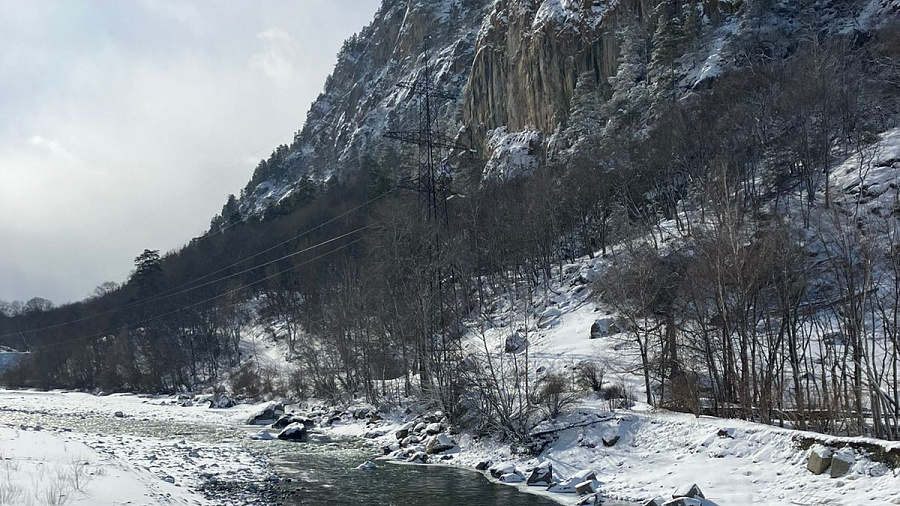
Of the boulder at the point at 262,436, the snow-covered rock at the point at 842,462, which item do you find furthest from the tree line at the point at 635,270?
the boulder at the point at 262,436

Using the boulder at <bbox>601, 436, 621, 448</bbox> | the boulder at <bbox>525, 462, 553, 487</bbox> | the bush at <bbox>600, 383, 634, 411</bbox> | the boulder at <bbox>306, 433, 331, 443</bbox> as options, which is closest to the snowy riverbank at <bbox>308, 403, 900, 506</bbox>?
the boulder at <bbox>601, 436, 621, 448</bbox>

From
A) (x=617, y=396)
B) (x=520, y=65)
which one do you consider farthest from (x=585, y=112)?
(x=617, y=396)

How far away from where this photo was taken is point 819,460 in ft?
52.5

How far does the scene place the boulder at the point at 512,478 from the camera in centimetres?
2144

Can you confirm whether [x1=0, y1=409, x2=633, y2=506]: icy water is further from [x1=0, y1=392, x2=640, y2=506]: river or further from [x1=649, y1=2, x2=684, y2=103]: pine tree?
[x1=649, y1=2, x2=684, y2=103]: pine tree

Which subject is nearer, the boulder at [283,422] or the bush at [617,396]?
the bush at [617,396]

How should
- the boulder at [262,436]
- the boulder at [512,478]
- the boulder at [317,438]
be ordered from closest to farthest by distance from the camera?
the boulder at [512,478] → the boulder at [317,438] → the boulder at [262,436]

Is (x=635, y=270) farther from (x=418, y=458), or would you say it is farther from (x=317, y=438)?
(x=317, y=438)

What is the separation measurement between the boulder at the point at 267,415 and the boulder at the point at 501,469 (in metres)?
21.8

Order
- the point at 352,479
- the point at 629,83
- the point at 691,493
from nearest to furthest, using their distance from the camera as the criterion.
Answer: the point at 691,493 < the point at 352,479 < the point at 629,83

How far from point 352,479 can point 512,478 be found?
Result: 541cm

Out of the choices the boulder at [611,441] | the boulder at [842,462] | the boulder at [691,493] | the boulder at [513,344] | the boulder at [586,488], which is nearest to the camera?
the boulder at [842,462]

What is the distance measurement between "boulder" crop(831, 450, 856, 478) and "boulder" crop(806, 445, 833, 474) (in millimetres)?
228

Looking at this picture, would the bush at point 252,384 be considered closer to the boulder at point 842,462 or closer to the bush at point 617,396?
the bush at point 617,396
